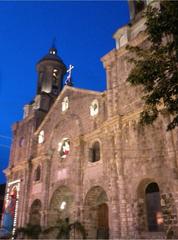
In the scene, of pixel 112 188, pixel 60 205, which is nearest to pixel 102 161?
pixel 112 188

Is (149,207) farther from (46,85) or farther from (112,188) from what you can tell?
(46,85)

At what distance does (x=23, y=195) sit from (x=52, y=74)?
521 inches

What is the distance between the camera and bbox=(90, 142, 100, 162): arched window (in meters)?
18.7

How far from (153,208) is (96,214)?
4828 mm

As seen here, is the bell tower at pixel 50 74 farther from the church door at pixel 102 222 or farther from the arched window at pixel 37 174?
the church door at pixel 102 222

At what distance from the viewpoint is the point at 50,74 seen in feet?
96.3

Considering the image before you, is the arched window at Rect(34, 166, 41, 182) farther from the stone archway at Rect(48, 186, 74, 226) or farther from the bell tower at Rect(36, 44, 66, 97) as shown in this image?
the bell tower at Rect(36, 44, 66, 97)

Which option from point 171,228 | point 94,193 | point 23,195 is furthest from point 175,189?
point 23,195

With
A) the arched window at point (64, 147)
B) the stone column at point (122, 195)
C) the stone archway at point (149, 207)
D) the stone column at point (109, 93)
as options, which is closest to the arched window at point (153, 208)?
the stone archway at point (149, 207)

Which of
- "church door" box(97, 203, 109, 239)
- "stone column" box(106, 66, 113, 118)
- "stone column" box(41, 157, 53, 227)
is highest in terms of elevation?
"stone column" box(106, 66, 113, 118)

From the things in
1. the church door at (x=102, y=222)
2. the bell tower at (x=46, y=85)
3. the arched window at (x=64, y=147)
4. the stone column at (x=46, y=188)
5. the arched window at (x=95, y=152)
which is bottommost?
the church door at (x=102, y=222)

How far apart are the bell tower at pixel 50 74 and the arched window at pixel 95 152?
11677 mm

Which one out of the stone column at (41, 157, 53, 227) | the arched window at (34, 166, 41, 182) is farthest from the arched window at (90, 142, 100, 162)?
the arched window at (34, 166, 41, 182)

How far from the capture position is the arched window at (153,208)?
13.9 meters
